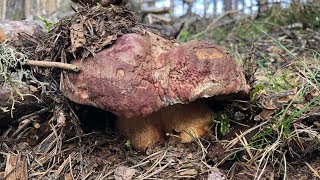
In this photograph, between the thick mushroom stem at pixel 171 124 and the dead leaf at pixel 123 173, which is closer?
the dead leaf at pixel 123 173

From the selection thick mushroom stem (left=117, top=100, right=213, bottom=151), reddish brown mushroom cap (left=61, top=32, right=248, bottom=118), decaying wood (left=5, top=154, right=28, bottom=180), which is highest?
reddish brown mushroom cap (left=61, top=32, right=248, bottom=118)

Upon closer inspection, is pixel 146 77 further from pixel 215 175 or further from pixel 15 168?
pixel 15 168

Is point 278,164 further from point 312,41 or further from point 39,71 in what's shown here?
point 312,41

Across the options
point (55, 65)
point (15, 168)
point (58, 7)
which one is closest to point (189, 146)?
point (55, 65)

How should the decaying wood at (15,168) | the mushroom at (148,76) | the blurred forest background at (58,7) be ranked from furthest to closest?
the blurred forest background at (58,7) < the decaying wood at (15,168) < the mushroom at (148,76)

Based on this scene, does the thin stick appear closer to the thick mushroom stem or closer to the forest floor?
the forest floor

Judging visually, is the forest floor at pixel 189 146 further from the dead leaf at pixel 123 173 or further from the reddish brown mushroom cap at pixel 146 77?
the reddish brown mushroom cap at pixel 146 77

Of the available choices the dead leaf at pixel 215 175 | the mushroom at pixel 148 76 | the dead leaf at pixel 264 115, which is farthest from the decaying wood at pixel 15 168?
the dead leaf at pixel 264 115

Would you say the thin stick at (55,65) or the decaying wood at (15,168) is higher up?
the thin stick at (55,65)

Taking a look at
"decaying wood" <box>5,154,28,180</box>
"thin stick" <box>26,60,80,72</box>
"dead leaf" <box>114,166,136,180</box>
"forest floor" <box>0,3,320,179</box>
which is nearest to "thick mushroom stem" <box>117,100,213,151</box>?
"forest floor" <box>0,3,320,179</box>
